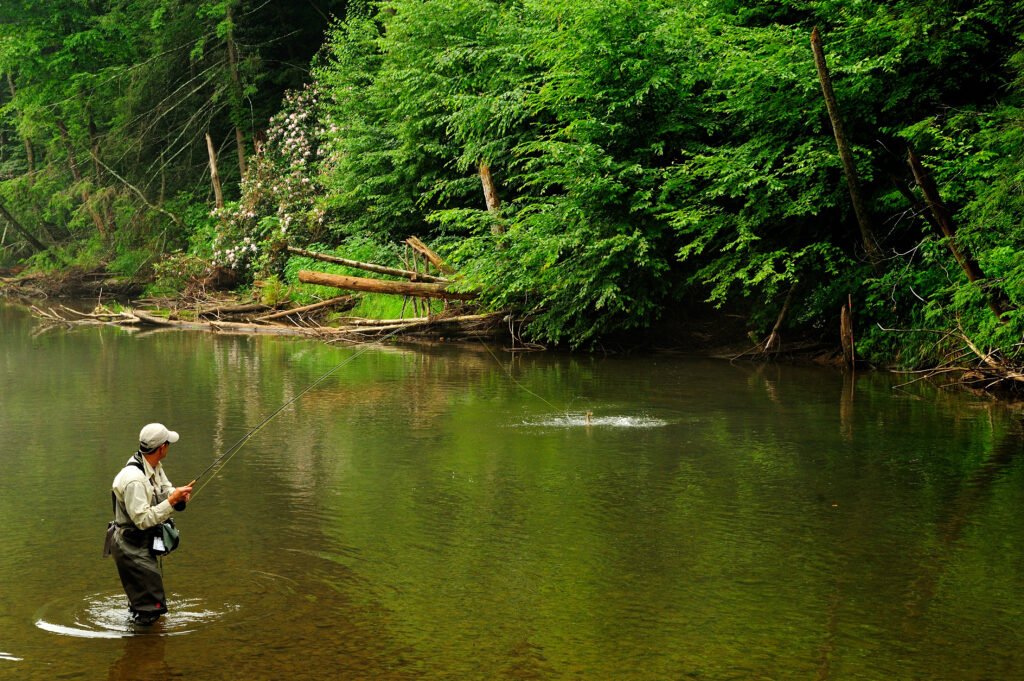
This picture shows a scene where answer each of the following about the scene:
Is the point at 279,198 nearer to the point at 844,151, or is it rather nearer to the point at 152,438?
the point at 844,151

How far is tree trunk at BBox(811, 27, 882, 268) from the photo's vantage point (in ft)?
44.5

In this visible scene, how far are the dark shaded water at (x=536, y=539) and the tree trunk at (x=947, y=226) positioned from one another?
143cm

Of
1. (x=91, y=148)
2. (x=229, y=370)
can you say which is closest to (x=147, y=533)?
(x=229, y=370)

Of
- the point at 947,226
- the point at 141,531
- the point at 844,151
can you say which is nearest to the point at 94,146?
the point at 844,151

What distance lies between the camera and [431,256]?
22.1m

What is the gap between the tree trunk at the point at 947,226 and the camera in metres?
12.5

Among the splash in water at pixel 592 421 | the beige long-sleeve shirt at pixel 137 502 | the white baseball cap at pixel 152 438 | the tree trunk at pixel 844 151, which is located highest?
the tree trunk at pixel 844 151

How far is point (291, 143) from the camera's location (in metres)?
31.0

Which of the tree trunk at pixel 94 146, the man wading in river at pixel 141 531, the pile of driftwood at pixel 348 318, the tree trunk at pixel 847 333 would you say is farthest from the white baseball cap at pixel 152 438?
the tree trunk at pixel 94 146

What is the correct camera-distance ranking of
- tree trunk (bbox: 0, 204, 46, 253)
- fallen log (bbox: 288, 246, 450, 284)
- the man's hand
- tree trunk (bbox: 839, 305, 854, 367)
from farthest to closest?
tree trunk (bbox: 0, 204, 46, 253), fallen log (bbox: 288, 246, 450, 284), tree trunk (bbox: 839, 305, 854, 367), the man's hand

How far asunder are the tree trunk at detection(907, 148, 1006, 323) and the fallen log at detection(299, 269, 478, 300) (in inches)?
388

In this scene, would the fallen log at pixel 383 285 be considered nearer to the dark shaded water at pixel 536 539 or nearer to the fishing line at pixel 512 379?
the fishing line at pixel 512 379

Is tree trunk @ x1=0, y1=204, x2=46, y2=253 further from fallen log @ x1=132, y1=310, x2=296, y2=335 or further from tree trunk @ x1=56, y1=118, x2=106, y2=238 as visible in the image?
fallen log @ x1=132, y1=310, x2=296, y2=335

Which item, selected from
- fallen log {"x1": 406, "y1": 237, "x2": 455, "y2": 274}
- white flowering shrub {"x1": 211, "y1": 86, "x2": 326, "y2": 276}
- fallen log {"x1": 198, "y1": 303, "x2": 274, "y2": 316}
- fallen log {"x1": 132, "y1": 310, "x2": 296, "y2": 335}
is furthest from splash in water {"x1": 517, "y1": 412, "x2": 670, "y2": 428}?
white flowering shrub {"x1": 211, "y1": 86, "x2": 326, "y2": 276}
